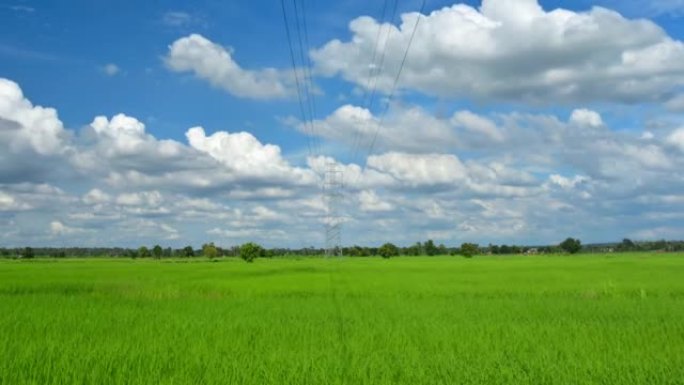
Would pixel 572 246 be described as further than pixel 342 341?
Yes

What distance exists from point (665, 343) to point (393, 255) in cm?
16956

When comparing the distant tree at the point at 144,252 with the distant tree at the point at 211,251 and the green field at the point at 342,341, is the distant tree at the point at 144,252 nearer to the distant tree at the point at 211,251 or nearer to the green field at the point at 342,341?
the distant tree at the point at 211,251

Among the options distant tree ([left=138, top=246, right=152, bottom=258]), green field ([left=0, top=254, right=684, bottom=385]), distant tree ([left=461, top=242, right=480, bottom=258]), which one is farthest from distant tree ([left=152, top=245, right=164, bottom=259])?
green field ([left=0, top=254, right=684, bottom=385])

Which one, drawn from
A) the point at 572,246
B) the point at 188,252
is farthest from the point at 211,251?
the point at 572,246

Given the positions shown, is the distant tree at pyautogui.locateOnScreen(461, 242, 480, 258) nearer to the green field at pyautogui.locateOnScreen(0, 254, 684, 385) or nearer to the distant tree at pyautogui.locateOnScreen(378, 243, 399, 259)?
the distant tree at pyautogui.locateOnScreen(378, 243, 399, 259)

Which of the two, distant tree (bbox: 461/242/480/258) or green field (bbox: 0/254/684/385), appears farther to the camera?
distant tree (bbox: 461/242/480/258)

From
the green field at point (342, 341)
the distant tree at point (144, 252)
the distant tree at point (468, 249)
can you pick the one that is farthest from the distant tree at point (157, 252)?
the green field at point (342, 341)

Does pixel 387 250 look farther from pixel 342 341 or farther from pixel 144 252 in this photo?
pixel 342 341

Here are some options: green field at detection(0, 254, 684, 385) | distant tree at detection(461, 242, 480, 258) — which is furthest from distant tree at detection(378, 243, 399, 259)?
green field at detection(0, 254, 684, 385)

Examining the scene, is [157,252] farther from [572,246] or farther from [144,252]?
[572,246]

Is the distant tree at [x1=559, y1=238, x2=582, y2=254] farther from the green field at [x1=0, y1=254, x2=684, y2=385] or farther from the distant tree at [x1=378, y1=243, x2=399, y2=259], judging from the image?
the green field at [x1=0, y1=254, x2=684, y2=385]

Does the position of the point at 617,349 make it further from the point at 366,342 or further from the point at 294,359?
the point at 294,359

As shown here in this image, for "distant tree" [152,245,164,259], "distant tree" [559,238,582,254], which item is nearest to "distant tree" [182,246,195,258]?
"distant tree" [152,245,164,259]

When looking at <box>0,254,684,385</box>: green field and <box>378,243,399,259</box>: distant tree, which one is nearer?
<box>0,254,684,385</box>: green field
